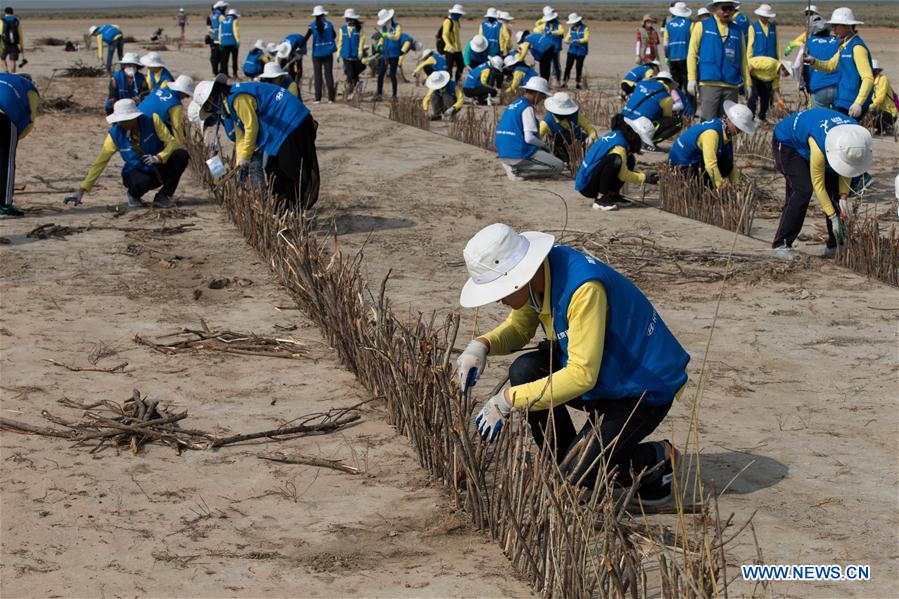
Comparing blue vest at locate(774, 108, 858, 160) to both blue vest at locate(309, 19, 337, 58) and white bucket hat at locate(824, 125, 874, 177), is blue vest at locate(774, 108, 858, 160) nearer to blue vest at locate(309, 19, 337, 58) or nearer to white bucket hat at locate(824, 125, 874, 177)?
white bucket hat at locate(824, 125, 874, 177)

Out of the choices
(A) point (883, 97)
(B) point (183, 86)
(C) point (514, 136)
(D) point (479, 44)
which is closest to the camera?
(B) point (183, 86)

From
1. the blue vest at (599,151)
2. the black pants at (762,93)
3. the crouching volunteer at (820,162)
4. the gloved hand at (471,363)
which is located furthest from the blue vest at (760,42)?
the gloved hand at (471,363)

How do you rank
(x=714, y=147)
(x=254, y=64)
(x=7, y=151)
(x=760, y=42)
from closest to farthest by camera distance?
1. (x=714, y=147)
2. (x=7, y=151)
3. (x=760, y=42)
4. (x=254, y=64)

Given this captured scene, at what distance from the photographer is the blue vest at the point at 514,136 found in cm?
1117

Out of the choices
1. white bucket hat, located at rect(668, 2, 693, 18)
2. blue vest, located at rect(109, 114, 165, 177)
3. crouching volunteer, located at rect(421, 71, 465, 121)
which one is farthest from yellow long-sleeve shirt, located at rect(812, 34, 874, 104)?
crouching volunteer, located at rect(421, 71, 465, 121)

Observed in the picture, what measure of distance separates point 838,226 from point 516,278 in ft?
15.2

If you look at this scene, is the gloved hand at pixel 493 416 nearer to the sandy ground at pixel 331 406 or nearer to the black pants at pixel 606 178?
the sandy ground at pixel 331 406

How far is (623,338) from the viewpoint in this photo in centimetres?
409

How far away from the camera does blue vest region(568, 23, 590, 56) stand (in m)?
20.0

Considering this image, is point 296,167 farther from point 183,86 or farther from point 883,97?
point 883,97

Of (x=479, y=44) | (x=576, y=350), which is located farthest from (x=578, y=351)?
(x=479, y=44)

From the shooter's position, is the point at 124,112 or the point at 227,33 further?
the point at 227,33

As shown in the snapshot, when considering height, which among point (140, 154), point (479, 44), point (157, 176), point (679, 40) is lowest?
point (157, 176)

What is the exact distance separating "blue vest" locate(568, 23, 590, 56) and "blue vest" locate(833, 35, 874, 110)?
9296 mm
